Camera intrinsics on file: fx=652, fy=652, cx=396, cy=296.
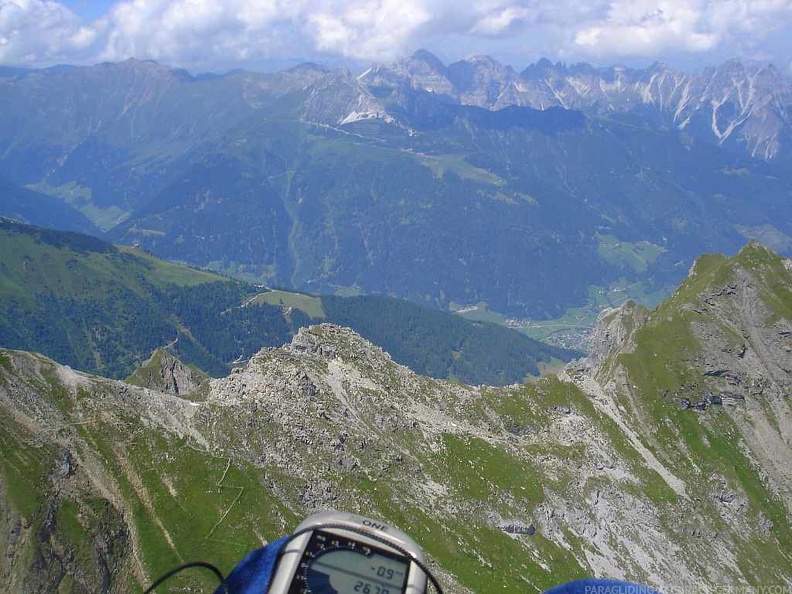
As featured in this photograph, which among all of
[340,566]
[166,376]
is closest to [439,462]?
[166,376]

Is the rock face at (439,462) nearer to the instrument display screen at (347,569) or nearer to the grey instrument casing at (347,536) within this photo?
the grey instrument casing at (347,536)

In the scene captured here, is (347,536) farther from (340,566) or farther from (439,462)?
(439,462)

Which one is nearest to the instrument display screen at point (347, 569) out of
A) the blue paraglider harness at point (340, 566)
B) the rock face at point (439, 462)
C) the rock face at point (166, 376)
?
the blue paraglider harness at point (340, 566)

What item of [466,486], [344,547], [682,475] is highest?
[344,547]

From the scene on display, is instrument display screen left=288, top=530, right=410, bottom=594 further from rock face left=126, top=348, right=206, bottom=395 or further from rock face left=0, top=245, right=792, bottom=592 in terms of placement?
rock face left=126, top=348, right=206, bottom=395

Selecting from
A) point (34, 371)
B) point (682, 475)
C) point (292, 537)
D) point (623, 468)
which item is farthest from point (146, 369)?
point (292, 537)

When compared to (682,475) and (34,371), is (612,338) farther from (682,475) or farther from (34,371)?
(34,371)

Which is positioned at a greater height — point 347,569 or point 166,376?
point 347,569
